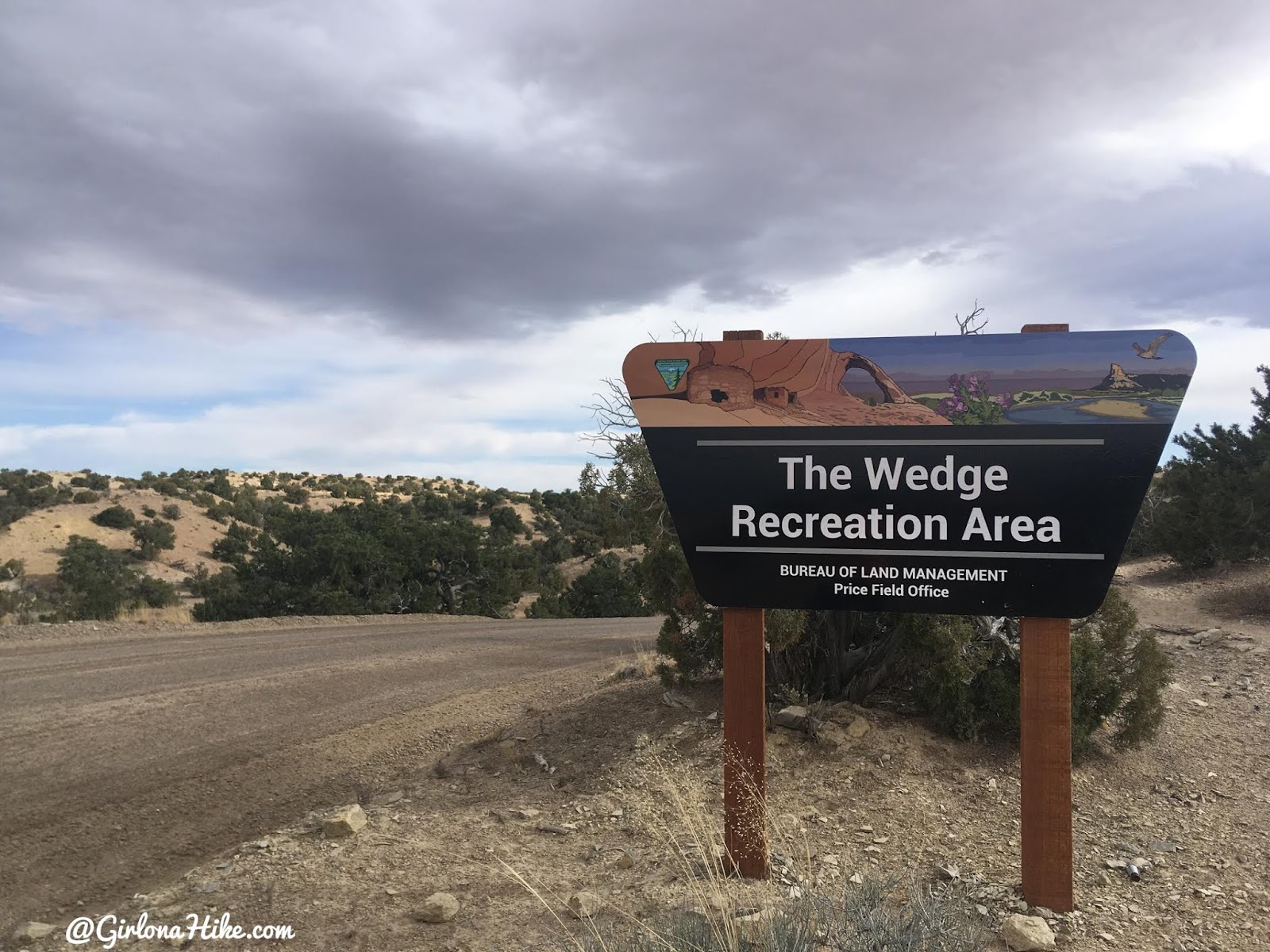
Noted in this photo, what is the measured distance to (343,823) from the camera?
5473 mm

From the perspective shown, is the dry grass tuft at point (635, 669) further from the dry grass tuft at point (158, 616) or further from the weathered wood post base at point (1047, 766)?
the dry grass tuft at point (158, 616)

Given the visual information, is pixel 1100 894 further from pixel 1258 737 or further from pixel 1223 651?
pixel 1223 651

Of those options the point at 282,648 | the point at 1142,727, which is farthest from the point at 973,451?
the point at 282,648

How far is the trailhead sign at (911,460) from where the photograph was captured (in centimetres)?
436

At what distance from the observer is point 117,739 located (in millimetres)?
7984

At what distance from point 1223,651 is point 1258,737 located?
11.3 feet

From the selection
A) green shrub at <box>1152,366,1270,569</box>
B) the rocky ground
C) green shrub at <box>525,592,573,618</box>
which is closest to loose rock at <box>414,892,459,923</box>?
the rocky ground

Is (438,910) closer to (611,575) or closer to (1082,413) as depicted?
(1082,413)

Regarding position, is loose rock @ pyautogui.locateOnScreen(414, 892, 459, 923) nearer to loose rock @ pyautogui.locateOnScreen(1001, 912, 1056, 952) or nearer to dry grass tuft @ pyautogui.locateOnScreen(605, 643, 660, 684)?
loose rock @ pyautogui.locateOnScreen(1001, 912, 1056, 952)

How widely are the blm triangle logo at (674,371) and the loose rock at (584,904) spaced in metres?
2.72

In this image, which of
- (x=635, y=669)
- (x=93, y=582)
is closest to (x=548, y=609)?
(x=93, y=582)

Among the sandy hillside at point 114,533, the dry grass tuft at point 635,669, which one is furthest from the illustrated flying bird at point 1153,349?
the sandy hillside at point 114,533

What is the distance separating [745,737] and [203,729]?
597cm

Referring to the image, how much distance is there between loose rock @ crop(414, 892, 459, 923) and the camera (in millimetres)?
4305
